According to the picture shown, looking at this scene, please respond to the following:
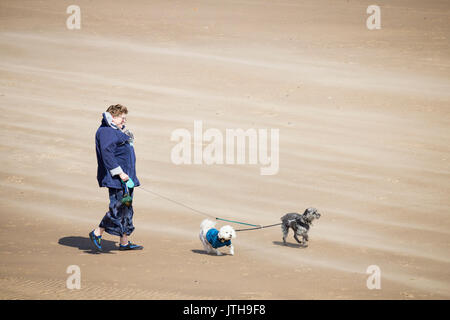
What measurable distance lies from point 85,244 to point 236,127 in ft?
23.5

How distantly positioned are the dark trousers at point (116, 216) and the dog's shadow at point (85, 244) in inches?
13.9

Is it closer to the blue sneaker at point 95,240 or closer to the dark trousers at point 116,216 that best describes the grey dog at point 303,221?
the dark trousers at point 116,216

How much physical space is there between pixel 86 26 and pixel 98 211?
56.2 feet

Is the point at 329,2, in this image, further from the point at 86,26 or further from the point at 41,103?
the point at 41,103

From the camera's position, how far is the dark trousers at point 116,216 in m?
7.54

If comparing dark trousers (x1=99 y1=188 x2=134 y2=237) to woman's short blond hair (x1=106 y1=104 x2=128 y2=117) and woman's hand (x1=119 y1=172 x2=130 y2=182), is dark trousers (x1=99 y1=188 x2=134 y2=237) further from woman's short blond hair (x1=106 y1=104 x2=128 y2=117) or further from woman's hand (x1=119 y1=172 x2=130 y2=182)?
woman's short blond hair (x1=106 y1=104 x2=128 y2=117)

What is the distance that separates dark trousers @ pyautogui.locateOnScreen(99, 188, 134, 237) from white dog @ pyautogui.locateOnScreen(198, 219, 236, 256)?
955 mm

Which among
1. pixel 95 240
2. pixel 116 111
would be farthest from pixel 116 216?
pixel 116 111

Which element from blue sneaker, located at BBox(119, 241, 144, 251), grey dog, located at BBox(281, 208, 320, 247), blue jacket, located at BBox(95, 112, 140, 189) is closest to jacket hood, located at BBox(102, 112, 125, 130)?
blue jacket, located at BBox(95, 112, 140, 189)

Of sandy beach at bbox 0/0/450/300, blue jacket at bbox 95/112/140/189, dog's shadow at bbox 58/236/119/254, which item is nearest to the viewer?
sandy beach at bbox 0/0/450/300

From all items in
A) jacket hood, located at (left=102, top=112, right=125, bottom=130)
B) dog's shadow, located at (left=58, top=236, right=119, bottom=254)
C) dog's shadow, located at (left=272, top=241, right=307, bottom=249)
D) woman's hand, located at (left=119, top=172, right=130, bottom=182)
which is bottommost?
dog's shadow, located at (left=272, top=241, right=307, bottom=249)

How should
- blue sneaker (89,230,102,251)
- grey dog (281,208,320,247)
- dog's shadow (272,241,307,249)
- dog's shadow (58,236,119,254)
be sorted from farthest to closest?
dog's shadow (272,241,307,249)
grey dog (281,208,320,247)
dog's shadow (58,236,119,254)
blue sneaker (89,230,102,251)

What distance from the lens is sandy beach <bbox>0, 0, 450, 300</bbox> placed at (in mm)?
6973

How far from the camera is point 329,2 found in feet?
97.2
